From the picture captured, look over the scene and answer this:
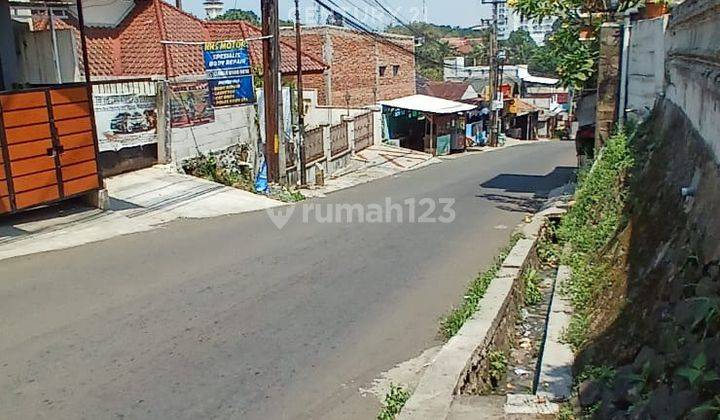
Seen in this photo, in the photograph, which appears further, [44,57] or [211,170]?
[211,170]

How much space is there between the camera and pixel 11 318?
7395 mm

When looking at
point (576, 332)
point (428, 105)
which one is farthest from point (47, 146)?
point (428, 105)

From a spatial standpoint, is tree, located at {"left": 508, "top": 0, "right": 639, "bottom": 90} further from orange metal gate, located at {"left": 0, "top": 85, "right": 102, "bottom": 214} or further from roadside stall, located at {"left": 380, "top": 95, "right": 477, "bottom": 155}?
roadside stall, located at {"left": 380, "top": 95, "right": 477, "bottom": 155}

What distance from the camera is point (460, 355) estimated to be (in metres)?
5.79

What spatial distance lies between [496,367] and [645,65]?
7.54m

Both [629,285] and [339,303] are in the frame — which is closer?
[629,285]

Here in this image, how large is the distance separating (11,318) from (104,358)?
1728 mm

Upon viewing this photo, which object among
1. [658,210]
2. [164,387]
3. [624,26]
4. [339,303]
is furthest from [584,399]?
[624,26]

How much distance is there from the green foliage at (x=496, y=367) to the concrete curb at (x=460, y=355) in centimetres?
14

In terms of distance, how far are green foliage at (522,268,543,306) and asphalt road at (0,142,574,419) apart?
0.89 m

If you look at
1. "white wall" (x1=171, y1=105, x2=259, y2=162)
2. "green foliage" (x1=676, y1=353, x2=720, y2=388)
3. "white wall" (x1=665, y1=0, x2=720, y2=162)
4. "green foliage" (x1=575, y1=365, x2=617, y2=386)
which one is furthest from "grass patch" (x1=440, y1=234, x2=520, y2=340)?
"white wall" (x1=171, y1=105, x2=259, y2=162)

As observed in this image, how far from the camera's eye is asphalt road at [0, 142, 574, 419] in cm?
569

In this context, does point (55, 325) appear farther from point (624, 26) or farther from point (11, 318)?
point (624, 26)

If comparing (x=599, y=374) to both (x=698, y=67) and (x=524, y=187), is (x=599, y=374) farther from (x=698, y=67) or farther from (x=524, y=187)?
(x=524, y=187)
